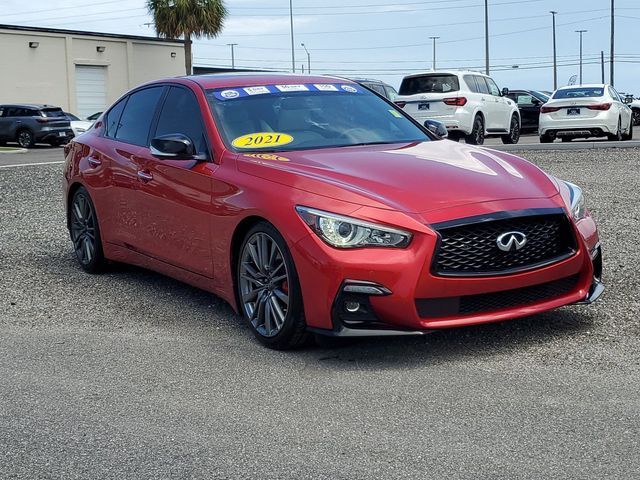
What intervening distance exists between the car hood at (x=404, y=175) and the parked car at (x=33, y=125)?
29.8 metres

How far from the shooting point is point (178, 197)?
254 inches

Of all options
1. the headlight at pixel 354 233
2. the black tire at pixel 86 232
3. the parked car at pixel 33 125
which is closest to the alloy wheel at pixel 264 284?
the headlight at pixel 354 233

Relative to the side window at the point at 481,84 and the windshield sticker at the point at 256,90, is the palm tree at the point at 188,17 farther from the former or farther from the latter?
the windshield sticker at the point at 256,90

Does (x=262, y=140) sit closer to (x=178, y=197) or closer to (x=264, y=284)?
(x=178, y=197)

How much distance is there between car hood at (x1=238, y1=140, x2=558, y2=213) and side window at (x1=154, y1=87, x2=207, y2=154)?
59 cm

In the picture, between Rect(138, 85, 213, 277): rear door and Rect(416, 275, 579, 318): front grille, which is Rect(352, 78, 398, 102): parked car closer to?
Rect(138, 85, 213, 277): rear door

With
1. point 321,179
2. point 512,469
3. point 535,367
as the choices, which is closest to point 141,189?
point 321,179

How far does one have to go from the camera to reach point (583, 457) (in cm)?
389

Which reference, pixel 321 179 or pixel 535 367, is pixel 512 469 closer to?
pixel 535 367

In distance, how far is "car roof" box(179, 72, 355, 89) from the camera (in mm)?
6938

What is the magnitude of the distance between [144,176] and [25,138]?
96.7 feet

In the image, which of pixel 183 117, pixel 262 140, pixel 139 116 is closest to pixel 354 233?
pixel 262 140

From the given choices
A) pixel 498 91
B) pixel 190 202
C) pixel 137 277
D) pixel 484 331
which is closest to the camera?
pixel 484 331

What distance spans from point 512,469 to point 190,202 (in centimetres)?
316
